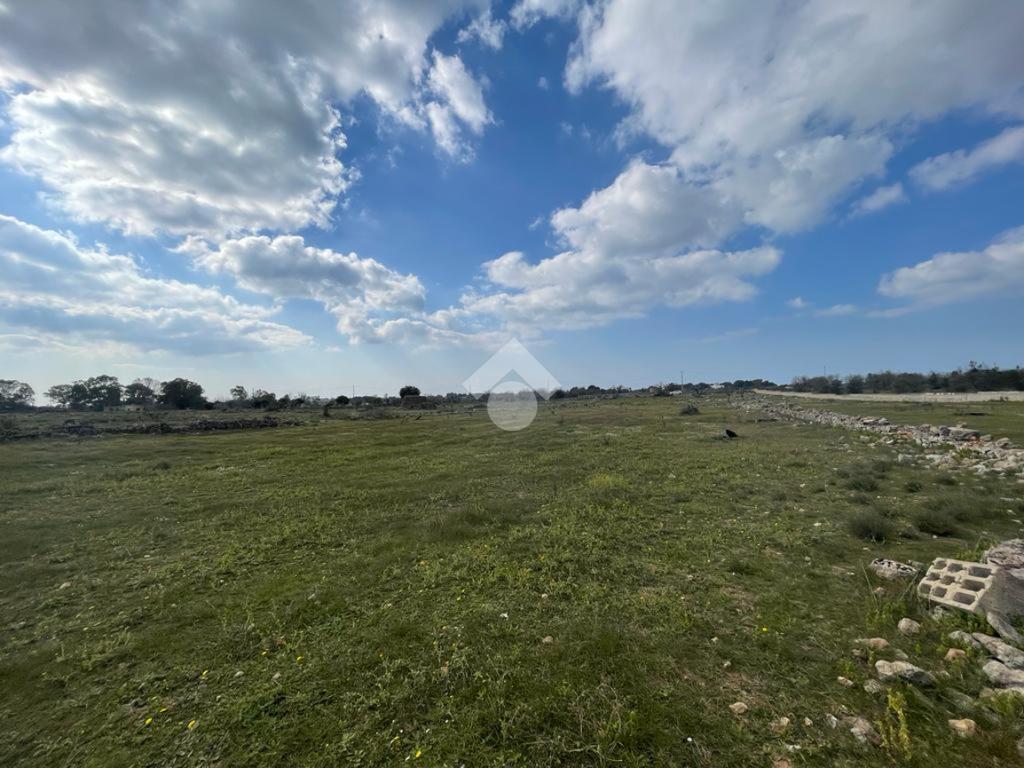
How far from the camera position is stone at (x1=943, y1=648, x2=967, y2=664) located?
16.1ft

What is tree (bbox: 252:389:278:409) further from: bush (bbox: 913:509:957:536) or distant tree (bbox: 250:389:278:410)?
bush (bbox: 913:509:957:536)

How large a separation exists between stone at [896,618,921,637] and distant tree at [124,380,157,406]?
382 feet

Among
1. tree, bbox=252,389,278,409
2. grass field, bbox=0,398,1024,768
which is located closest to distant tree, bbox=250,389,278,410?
tree, bbox=252,389,278,409

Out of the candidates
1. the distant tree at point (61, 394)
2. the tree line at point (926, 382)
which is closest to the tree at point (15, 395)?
the distant tree at point (61, 394)

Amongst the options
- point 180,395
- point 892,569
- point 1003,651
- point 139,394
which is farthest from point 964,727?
point 139,394

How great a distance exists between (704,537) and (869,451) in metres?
16.0

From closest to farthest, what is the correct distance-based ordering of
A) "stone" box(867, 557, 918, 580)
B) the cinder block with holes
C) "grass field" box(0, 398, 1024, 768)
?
1. "grass field" box(0, 398, 1024, 768)
2. the cinder block with holes
3. "stone" box(867, 557, 918, 580)

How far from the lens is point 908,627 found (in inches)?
222

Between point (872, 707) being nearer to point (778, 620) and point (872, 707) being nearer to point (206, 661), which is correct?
point (778, 620)

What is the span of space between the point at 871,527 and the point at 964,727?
6415 millimetres

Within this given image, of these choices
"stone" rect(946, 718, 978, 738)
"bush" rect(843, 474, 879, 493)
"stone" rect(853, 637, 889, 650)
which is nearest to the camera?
"stone" rect(946, 718, 978, 738)

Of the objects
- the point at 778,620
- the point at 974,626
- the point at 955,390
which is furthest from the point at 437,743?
the point at 955,390

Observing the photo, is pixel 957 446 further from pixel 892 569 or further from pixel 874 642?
pixel 874 642

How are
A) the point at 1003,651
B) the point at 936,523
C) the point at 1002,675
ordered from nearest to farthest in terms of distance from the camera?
the point at 1002,675 → the point at 1003,651 → the point at 936,523
